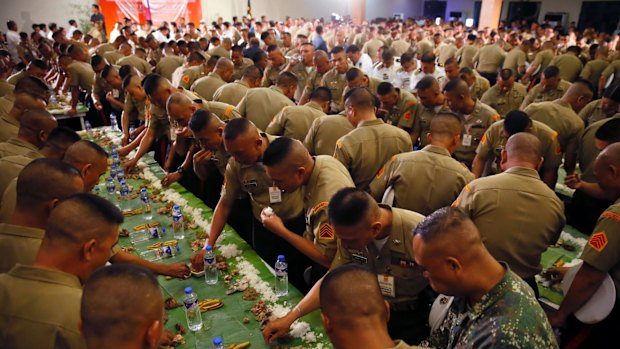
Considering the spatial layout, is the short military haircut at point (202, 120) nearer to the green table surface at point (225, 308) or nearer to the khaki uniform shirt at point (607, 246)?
the green table surface at point (225, 308)

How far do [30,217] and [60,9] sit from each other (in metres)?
17.0

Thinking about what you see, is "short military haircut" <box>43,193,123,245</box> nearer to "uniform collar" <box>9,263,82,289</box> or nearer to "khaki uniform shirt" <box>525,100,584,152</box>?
"uniform collar" <box>9,263,82,289</box>

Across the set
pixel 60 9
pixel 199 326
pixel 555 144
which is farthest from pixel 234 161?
pixel 60 9

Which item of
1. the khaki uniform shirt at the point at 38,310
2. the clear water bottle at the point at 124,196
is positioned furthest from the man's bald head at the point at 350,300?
the clear water bottle at the point at 124,196

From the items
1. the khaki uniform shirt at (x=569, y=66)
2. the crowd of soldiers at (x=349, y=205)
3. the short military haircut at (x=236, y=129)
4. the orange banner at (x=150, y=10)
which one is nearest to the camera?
the crowd of soldiers at (x=349, y=205)

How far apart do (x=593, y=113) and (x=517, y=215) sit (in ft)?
10.7

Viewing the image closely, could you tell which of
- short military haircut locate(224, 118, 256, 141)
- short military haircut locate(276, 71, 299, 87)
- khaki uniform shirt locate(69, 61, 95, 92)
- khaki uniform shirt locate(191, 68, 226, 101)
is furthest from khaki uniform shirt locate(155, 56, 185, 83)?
short military haircut locate(224, 118, 256, 141)

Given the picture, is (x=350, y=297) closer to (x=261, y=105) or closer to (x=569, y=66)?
(x=261, y=105)

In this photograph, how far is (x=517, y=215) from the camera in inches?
100.0

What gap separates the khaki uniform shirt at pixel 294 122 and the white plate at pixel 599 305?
3072 millimetres

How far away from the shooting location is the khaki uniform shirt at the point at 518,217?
2.54 metres

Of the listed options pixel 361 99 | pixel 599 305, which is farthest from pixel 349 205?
pixel 361 99

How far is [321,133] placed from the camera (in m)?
4.37

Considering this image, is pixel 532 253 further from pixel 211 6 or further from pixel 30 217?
pixel 211 6
